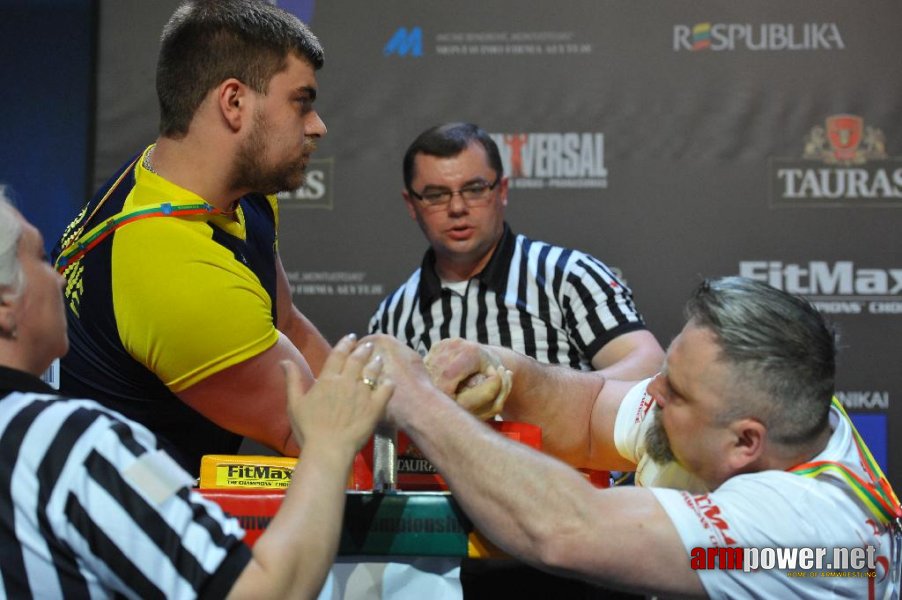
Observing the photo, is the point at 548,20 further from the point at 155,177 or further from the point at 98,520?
the point at 98,520

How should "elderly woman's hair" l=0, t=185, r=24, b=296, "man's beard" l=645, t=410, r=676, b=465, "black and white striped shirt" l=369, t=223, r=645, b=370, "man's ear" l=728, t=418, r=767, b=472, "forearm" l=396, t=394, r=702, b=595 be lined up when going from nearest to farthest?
"elderly woman's hair" l=0, t=185, r=24, b=296 < "forearm" l=396, t=394, r=702, b=595 < "man's ear" l=728, t=418, r=767, b=472 < "man's beard" l=645, t=410, r=676, b=465 < "black and white striped shirt" l=369, t=223, r=645, b=370

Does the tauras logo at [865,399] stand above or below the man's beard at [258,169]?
below

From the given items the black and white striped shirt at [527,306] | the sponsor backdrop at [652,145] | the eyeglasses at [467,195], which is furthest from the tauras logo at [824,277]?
the eyeglasses at [467,195]

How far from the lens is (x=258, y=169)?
1965 mm

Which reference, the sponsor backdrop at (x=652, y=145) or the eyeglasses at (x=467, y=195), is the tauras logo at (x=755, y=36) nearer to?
the sponsor backdrop at (x=652, y=145)

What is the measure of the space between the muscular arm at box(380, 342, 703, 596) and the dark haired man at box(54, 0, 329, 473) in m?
0.42

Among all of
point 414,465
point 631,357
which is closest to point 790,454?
point 414,465

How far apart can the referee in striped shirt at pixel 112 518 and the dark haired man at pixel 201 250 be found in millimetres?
518

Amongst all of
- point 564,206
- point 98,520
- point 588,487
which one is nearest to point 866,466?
point 588,487

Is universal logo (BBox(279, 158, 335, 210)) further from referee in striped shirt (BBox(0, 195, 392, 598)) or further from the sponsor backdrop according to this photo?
referee in striped shirt (BBox(0, 195, 392, 598))

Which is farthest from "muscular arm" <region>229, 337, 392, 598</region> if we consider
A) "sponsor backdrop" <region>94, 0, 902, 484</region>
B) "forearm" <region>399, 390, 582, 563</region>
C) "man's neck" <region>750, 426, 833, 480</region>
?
"sponsor backdrop" <region>94, 0, 902, 484</region>

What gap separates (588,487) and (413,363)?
316 millimetres

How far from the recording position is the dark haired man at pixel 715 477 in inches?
55.7

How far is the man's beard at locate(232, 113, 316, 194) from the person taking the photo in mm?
1951
